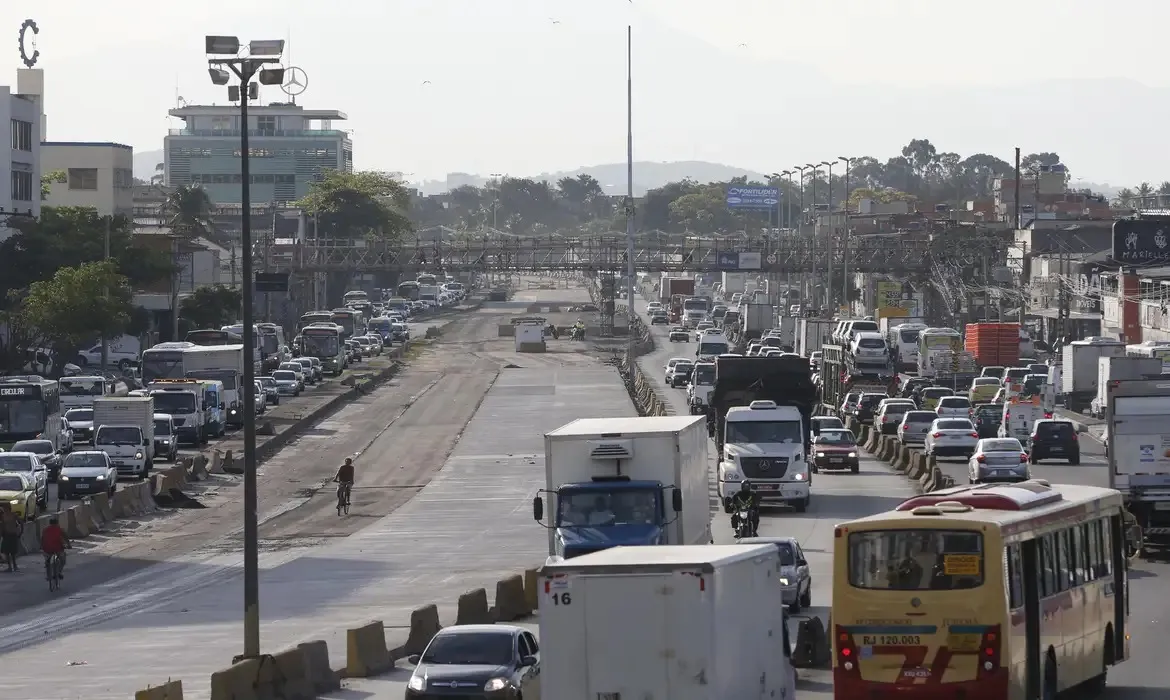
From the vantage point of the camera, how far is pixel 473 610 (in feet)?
97.0

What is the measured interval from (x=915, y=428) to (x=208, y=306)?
187ft

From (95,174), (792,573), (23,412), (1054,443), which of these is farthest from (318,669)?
(95,174)

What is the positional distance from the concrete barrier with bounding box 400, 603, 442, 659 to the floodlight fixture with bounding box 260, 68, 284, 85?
7.86m

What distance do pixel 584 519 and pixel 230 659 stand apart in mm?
5589

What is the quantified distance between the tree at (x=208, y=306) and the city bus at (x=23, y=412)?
49759 mm

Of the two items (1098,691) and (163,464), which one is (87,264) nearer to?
(163,464)

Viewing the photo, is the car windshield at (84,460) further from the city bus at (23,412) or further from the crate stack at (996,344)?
the crate stack at (996,344)

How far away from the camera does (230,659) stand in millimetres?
28516

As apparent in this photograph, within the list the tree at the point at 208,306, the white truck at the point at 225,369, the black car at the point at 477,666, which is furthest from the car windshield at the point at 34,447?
the tree at the point at 208,306

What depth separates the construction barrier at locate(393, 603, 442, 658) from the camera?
2759cm

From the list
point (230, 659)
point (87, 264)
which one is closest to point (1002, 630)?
point (230, 659)

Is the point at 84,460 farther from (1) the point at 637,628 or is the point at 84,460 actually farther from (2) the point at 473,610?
(1) the point at 637,628

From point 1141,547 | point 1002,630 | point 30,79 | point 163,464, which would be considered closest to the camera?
point 1002,630

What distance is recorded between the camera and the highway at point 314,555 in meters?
29.8
